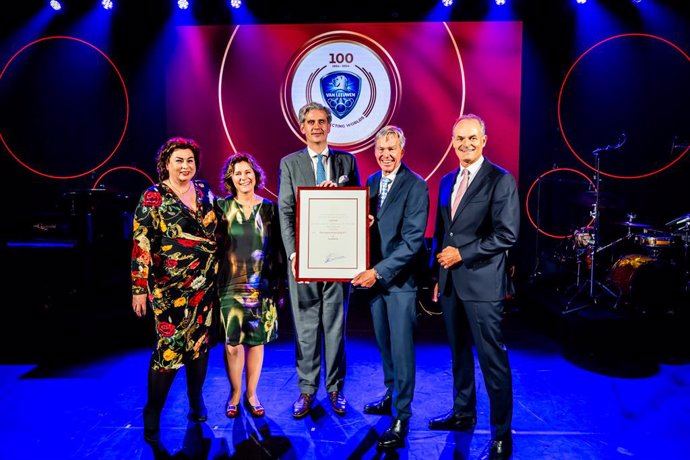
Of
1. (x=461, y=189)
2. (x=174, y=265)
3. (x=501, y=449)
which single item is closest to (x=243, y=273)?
(x=174, y=265)

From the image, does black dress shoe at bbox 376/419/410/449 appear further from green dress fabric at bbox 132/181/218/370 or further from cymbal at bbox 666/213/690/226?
cymbal at bbox 666/213/690/226

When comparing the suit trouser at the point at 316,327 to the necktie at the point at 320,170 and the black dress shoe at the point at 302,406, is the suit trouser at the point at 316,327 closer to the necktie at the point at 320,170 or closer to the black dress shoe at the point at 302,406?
the black dress shoe at the point at 302,406

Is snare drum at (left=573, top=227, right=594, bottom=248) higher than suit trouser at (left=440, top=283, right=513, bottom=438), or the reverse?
snare drum at (left=573, top=227, right=594, bottom=248)

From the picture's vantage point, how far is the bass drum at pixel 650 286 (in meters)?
4.30

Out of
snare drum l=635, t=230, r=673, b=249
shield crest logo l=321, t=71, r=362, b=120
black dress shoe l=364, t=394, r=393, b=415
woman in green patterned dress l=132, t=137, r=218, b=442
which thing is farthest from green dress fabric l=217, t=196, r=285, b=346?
snare drum l=635, t=230, r=673, b=249

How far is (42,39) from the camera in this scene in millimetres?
5680

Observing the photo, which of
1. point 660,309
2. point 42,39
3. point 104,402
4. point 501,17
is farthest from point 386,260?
point 42,39

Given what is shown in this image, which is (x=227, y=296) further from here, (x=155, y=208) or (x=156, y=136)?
(x=156, y=136)

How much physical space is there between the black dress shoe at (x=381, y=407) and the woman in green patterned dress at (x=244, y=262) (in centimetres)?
87

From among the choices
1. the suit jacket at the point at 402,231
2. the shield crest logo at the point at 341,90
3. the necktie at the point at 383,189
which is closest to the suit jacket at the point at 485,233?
the suit jacket at the point at 402,231

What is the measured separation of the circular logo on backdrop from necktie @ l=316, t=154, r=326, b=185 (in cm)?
259

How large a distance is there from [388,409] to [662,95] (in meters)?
5.76

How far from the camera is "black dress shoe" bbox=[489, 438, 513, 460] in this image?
2371 millimetres

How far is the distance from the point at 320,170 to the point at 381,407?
1730 millimetres
